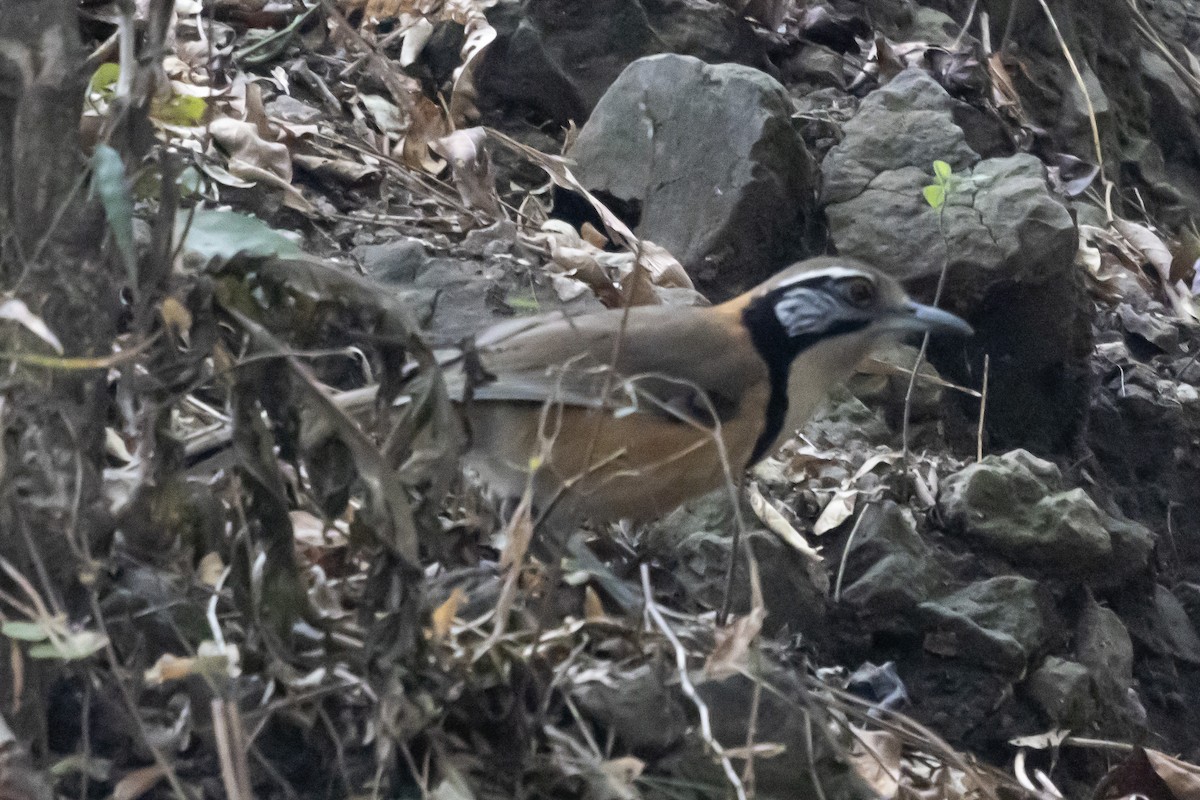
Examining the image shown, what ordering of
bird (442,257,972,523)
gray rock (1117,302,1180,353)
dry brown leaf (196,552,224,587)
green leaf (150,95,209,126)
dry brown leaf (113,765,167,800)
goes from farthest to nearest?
gray rock (1117,302,1180,353) < bird (442,257,972,523) < green leaf (150,95,209,126) < dry brown leaf (196,552,224,587) < dry brown leaf (113,765,167,800)

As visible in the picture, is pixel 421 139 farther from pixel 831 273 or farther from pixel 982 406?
pixel 982 406

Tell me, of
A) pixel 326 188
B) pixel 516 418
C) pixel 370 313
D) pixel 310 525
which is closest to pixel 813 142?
pixel 326 188

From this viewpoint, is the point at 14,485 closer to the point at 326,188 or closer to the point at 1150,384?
the point at 326,188

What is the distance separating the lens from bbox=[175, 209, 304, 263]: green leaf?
2641mm

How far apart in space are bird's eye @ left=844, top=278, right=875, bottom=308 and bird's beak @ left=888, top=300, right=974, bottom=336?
0.31ft

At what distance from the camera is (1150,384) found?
6605mm

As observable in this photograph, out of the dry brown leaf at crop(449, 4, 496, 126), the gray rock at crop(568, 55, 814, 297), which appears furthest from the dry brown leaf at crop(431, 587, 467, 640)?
the dry brown leaf at crop(449, 4, 496, 126)

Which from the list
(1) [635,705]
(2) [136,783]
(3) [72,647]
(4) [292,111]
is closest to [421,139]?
(4) [292,111]

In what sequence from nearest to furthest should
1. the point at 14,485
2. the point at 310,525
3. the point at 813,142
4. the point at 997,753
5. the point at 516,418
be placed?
the point at 14,485 → the point at 310,525 → the point at 516,418 → the point at 997,753 → the point at 813,142

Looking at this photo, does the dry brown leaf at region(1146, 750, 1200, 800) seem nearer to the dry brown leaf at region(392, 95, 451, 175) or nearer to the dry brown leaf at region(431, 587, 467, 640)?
the dry brown leaf at region(431, 587, 467, 640)

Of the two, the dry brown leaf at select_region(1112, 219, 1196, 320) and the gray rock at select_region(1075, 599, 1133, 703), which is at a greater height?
the gray rock at select_region(1075, 599, 1133, 703)

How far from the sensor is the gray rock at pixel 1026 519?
5.16 meters

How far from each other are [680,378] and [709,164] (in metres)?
2.45

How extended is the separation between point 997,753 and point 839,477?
Answer: 1.17 metres
